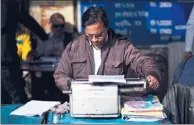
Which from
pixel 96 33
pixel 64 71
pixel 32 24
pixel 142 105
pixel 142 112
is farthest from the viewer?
pixel 32 24

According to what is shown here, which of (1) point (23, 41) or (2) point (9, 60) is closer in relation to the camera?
(2) point (9, 60)

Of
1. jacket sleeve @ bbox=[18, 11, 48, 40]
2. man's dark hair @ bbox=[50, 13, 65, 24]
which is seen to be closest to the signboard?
man's dark hair @ bbox=[50, 13, 65, 24]

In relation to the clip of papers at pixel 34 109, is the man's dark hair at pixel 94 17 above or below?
above

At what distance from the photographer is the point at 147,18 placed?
713cm

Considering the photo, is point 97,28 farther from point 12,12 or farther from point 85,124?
point 12,12

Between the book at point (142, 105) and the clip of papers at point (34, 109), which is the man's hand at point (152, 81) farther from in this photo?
the clip of papers at point (34, 109)

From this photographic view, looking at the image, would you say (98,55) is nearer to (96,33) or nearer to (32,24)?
(96,33)

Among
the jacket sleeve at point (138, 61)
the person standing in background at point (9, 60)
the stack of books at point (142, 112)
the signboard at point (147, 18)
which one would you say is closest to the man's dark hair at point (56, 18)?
the signboard at point (147, 18)

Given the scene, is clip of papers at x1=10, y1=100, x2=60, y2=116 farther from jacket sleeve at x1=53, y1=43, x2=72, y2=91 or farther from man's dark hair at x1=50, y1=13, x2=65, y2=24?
man's dark hair at x1=50, y1=13, x2=65, y2=24

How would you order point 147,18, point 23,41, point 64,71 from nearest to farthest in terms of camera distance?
point 64,71
point 23,41
point 147,18

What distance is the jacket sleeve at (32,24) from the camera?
21.4ft

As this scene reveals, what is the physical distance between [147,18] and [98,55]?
3.68 metres

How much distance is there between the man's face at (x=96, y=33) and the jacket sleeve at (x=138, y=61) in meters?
0.25

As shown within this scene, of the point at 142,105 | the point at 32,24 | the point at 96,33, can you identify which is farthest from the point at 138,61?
the point at 32,24
